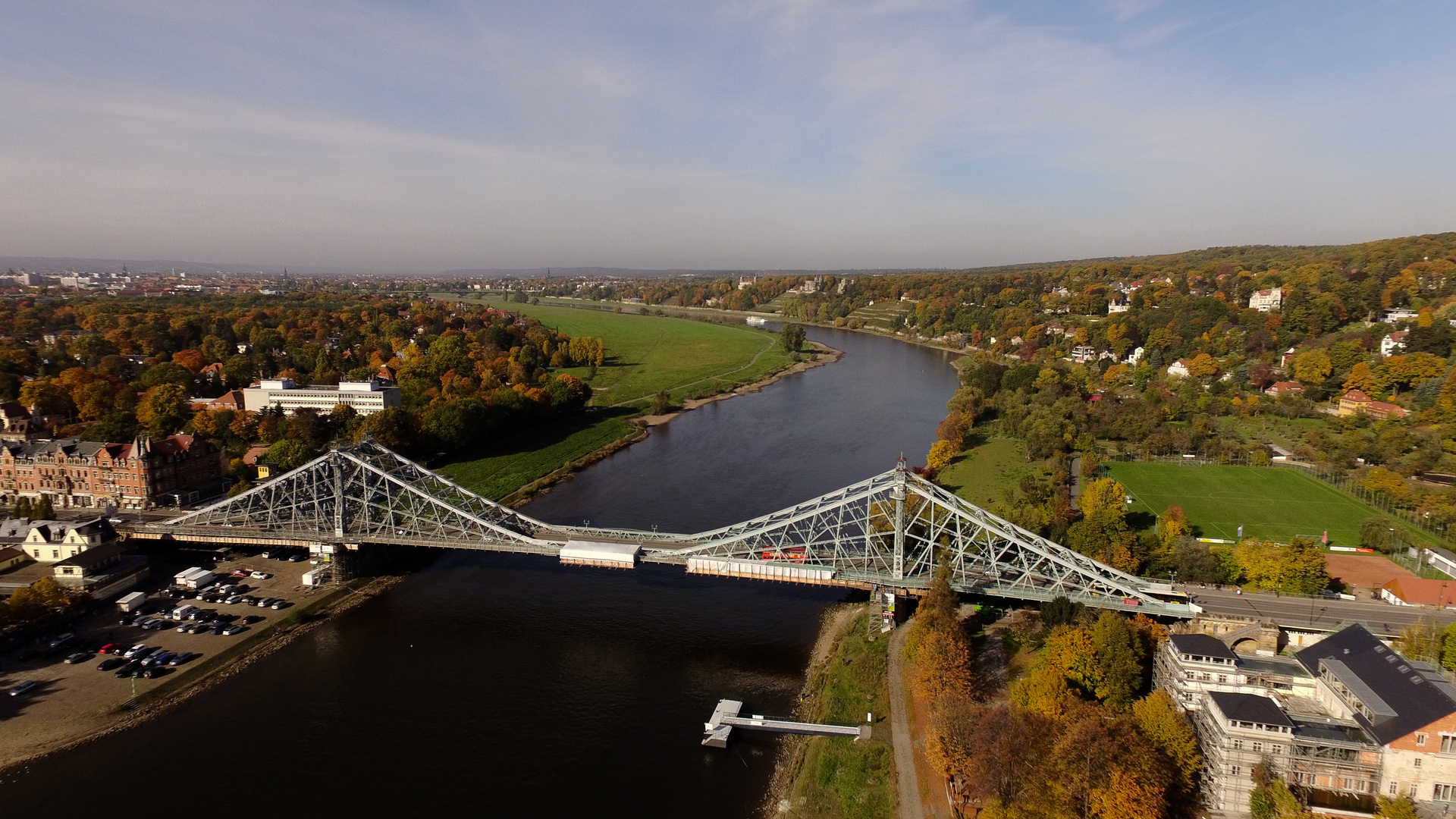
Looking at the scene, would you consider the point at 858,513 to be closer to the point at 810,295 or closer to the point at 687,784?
the point at 687,784

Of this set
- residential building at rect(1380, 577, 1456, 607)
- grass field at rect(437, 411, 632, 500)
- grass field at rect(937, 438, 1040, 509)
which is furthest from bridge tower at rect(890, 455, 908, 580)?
grass field at rect(437, 411, 632, 500)

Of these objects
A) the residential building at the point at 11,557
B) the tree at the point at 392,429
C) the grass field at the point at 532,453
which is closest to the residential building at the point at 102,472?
the residential building at the point at 11,557

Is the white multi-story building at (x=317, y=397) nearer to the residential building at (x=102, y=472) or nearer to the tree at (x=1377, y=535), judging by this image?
the residential building at (x=102, y=472)

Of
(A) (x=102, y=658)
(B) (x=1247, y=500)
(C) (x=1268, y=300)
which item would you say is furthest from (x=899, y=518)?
(C) (x=1268, y=300)

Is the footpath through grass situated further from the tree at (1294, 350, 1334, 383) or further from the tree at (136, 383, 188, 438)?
the tree at (1294, 350, 1334, 383)

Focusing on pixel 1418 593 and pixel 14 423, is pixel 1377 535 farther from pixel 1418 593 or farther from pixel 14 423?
pixel 14 423

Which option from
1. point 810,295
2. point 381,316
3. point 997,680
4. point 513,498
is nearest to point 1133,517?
point 997,680

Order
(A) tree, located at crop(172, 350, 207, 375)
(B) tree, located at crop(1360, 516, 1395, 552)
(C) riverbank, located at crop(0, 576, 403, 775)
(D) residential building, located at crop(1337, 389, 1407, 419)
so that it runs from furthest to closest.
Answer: (A) tree, located at crop(172, 350, 207, 375)
(D) residential building, located at crop(1337, 389, 1407, 419)
(B) tree, located at crop(1360, 516, 1395, 552)
(C) riverbank, located at crop(0, 576, 403, 775)
